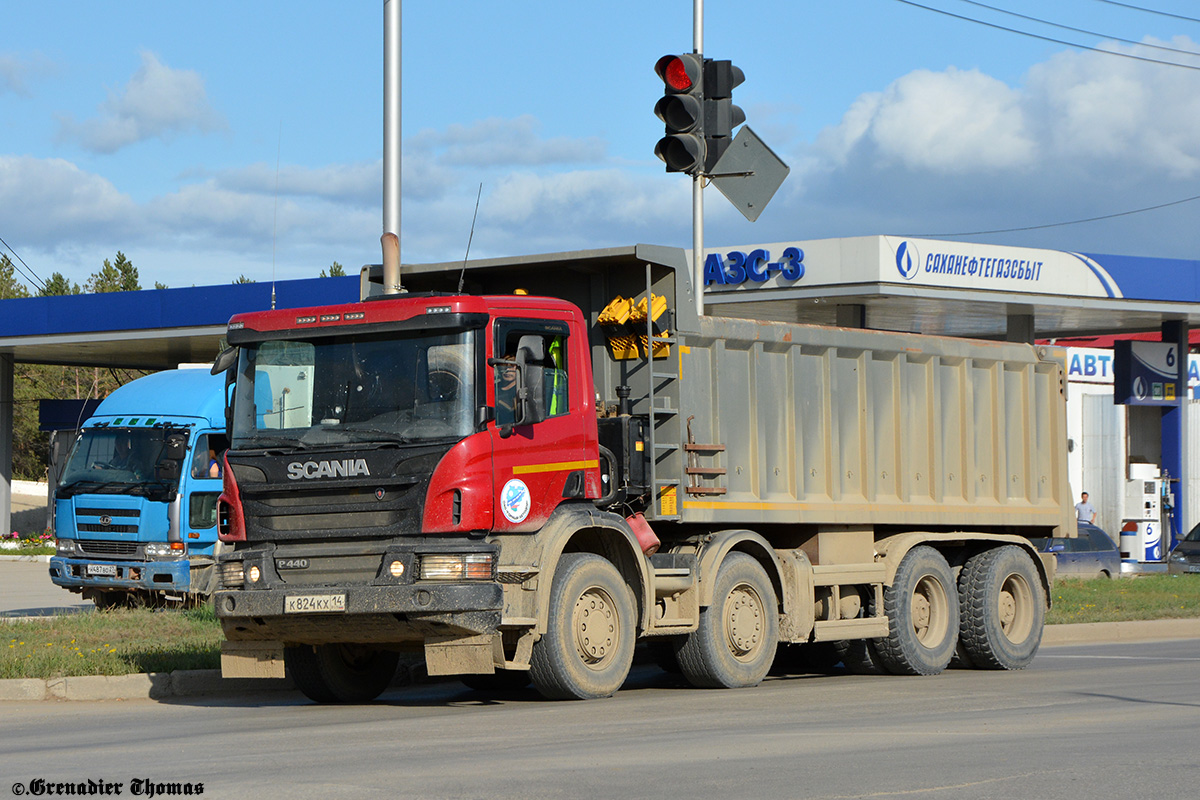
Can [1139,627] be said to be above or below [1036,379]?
below

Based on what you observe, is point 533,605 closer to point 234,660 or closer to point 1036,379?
point 234,660

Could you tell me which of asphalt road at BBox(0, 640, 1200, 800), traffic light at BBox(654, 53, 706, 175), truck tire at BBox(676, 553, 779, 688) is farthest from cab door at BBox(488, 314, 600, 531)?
traffic light at BBox(654, 53, 706, 175)

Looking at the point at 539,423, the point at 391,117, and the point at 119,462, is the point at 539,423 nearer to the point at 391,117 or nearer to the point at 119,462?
the point at 391,117

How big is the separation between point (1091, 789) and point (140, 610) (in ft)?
43.7

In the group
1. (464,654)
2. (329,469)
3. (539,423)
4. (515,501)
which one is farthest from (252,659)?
(539,423)

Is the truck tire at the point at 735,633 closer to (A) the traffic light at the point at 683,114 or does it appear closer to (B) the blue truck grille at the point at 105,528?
(A) the traffic light at the point at 683,114

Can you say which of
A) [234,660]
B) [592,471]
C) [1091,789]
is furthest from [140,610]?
[1091,789]

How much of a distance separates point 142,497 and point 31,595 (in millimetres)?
7288

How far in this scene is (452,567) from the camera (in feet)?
33.1

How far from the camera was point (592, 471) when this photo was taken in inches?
445

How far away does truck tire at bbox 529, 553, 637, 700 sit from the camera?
1065 cm

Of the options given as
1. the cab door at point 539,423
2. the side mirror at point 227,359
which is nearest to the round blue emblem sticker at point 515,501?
the cab door at point 539,423

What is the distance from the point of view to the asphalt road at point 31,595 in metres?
21.2

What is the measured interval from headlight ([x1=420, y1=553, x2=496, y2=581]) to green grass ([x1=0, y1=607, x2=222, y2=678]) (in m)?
3.48
